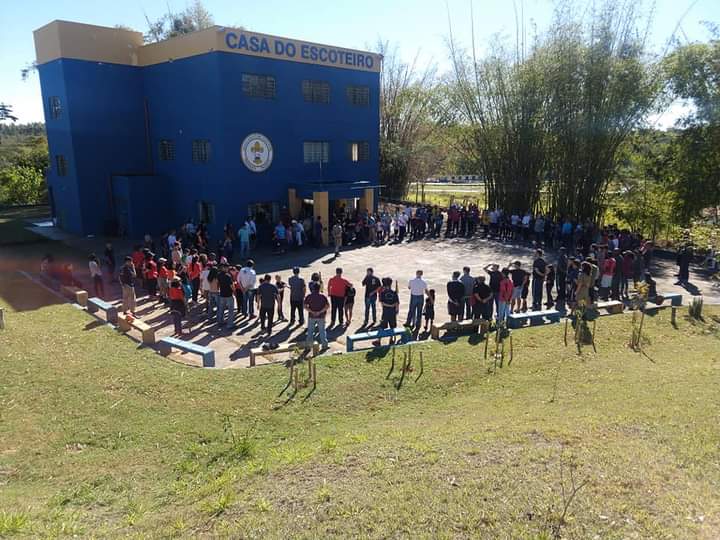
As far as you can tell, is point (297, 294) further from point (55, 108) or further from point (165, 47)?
point (55, 108)

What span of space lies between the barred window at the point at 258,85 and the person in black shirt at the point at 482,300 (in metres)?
12.9

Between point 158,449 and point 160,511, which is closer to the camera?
point 160,511

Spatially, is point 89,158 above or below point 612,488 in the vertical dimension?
above

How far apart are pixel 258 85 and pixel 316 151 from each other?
3540 millimetres

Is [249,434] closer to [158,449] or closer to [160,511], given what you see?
[158,449]

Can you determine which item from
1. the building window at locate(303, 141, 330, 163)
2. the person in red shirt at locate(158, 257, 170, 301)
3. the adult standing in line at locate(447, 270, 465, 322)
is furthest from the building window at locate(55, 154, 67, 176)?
the adult standing in line at locate(447, 270, 465, 322)

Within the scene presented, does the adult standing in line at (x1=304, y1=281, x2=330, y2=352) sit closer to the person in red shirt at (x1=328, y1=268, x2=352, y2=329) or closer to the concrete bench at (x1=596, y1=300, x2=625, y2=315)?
the person in red shirt at (x1=328, y1=268, x2=352, y2=329)

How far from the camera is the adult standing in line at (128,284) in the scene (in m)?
11.7

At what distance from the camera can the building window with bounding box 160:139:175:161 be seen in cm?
2183

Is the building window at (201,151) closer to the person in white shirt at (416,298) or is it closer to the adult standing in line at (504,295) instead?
the person in white shirt at (416,298)

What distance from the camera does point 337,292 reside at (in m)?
11.0

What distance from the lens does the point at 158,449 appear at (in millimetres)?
6629

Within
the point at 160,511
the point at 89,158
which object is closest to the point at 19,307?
the point at 160,511

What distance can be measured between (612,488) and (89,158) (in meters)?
22.4
